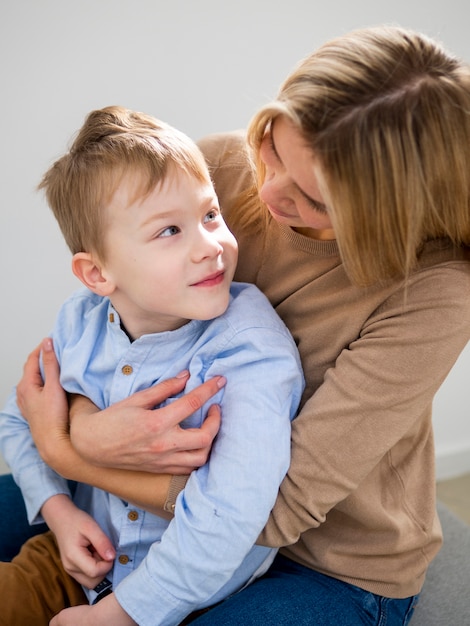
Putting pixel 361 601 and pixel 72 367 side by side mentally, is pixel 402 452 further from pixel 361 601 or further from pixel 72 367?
pixel 72 367

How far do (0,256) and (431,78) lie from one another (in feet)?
4.15

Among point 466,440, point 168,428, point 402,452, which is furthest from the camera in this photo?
point 466,440

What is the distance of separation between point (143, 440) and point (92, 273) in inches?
12.2

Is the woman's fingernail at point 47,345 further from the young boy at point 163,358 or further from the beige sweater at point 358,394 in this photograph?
the beige sweater at point 358,394

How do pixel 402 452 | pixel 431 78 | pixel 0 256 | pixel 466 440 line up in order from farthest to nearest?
pixel 466 440
pixel 0 256
pixel 402 452
pixel 431 78

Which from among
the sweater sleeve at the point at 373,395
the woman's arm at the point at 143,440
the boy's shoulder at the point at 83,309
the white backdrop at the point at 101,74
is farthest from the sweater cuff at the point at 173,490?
the white backdrop at the point at 101,74

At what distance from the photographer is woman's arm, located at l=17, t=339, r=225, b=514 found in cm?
110

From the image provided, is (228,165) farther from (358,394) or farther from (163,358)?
Answer: (358,394)

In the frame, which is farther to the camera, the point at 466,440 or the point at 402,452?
the point at 466,440

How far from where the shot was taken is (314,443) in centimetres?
109

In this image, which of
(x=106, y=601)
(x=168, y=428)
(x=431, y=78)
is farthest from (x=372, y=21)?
(x=106, y=601)

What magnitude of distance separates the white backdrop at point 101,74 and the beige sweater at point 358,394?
59 cm

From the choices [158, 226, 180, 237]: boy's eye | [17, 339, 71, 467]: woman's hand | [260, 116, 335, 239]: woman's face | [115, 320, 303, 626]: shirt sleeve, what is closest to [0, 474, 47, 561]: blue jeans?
[17, 339, 71, 467]: woman's hand

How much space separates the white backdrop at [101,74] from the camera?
1.74 meters
